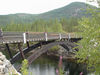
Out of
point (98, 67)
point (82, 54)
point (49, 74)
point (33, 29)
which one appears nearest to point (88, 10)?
point (82, 54)

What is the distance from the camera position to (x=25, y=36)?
54.2 feet

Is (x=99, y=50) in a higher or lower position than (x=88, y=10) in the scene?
lower

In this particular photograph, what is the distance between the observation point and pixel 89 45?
8812 mm

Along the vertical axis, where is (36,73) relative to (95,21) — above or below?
below

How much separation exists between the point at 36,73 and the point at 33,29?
64.5 meters

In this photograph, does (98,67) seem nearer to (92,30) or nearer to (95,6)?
(92,30)

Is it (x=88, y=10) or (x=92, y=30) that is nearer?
(x=92, y=30)

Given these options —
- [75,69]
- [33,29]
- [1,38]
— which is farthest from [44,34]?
[33,29]

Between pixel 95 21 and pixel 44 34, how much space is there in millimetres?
13808

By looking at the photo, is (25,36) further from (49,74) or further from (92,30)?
(49,74)

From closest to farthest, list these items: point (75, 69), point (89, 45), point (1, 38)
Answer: point (89, 45)
point (1, 38)
point (75, 69)

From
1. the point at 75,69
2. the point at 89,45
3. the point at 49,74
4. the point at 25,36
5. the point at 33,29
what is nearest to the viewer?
the point at 89,45

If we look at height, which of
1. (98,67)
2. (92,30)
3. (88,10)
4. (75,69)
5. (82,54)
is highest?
(88,10)

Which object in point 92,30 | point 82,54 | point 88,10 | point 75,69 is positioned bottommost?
point 75,69
